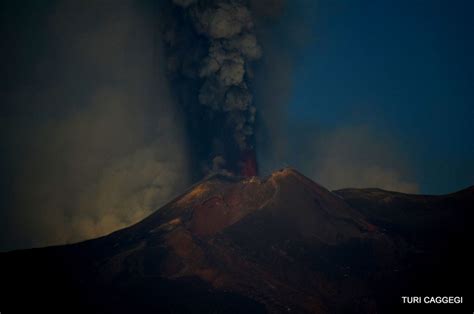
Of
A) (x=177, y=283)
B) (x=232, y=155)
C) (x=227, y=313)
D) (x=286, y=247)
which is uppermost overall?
(x=232, y=155)

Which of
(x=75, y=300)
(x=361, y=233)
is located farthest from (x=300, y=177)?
(x=75, y=300)

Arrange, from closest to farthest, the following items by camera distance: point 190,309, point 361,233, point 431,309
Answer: point 431,309
point 190,309
point 361,233

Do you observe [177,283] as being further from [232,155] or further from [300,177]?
[232,155]

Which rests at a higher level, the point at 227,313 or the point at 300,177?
the point at 300,177

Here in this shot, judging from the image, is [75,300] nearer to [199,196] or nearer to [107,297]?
[107,297]

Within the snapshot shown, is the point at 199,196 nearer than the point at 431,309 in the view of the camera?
No

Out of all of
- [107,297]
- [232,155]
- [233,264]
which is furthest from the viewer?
[232,155]
